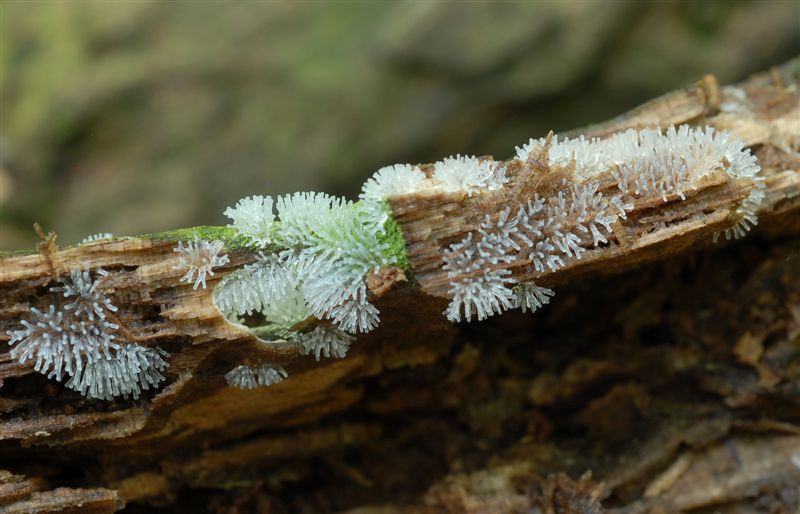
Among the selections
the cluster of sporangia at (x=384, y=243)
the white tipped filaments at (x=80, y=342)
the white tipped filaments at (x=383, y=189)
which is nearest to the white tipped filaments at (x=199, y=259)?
the cluster of sporangia at (x=384, y=243)

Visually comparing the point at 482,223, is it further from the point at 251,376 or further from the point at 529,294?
the point at 251,376

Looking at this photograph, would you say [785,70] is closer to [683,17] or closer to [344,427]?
[683,17]

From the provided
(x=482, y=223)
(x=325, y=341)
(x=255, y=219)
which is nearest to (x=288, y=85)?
(x=255, y=219)

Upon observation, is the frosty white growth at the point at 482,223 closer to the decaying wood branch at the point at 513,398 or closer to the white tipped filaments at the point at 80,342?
the decaying wood branch at the point at 513,398

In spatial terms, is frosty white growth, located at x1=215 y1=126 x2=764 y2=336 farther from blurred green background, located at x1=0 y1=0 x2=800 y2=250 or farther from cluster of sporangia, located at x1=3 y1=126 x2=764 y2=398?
blurred green background, located at x1=0 y1=0 x2=800 y2=250

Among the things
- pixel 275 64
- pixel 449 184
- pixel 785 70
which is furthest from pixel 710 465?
pixel 275 64

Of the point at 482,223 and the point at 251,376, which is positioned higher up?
the point at 482,223
